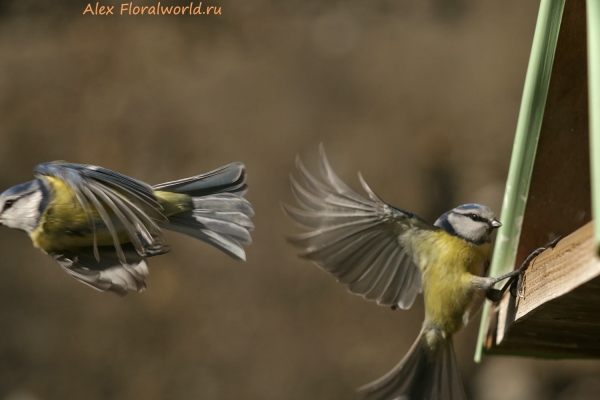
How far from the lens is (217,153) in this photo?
3.88 m

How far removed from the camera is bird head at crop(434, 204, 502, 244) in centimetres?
171

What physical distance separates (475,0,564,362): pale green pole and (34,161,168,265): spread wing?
871 millimetres

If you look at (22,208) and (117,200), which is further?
(22,208)

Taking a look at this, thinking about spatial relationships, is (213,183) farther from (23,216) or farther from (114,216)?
(23,216)

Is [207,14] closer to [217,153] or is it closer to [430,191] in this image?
[217,153]

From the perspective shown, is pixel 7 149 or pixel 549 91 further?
pixel 7 149

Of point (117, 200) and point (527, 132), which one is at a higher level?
point (527, 132)

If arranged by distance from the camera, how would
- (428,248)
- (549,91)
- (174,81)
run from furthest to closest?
(174,81) → (428,248) → (549,91)

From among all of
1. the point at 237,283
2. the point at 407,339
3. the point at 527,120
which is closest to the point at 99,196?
the point at 527,120

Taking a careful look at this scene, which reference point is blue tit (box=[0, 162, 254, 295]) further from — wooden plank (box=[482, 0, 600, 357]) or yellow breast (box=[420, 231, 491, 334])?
wooden plank (box=[482, 0, 600, 357])

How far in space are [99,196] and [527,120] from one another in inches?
41.2

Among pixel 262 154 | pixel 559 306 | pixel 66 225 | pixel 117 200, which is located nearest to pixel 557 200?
pixel 559 306

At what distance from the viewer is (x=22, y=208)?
1.80 m

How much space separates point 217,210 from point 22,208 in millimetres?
512
